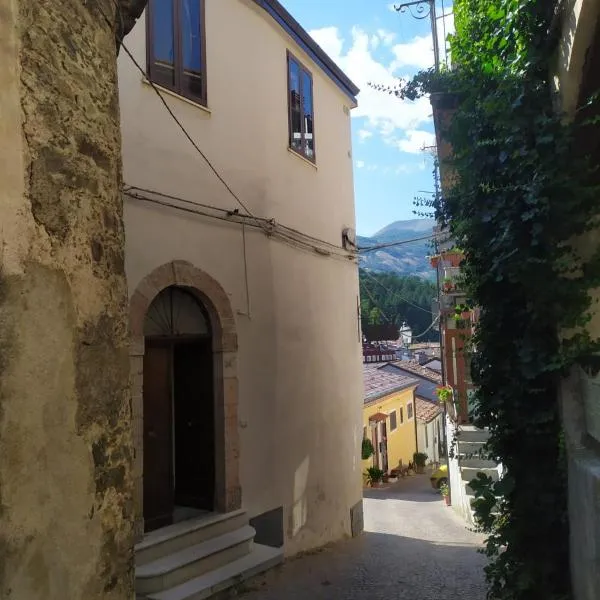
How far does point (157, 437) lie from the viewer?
6246 mm

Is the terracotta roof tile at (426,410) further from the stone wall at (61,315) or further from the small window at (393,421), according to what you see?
the stone wall at (61,315)

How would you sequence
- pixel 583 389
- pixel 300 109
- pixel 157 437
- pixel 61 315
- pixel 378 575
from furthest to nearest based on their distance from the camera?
pixel 300 109, pixel 378 575, pixel 157 437, pixel 583 389, pixel 61 315

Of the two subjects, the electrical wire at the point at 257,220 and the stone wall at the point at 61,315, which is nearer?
the stone wall at the point at 61,315

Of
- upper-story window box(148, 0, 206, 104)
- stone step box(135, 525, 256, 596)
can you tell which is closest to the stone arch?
Answer: stone step box(135, 525, 256, 596)

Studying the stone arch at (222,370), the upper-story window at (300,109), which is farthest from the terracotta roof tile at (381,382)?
the stone arch at (222,370)

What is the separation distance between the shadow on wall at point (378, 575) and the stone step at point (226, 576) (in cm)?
17

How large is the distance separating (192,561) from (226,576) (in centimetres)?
38

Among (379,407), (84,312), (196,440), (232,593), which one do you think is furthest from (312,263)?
(379,407)

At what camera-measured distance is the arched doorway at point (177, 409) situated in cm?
610

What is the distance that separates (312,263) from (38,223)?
6728mm

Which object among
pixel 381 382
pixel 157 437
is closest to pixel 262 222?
pixel 157 437

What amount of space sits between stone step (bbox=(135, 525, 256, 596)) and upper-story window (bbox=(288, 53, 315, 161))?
5243 millimetres

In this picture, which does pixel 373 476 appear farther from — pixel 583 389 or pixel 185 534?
pixel 583 389

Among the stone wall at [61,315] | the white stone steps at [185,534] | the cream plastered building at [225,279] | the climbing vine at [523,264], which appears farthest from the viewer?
the cream plastered building at [225,279]
